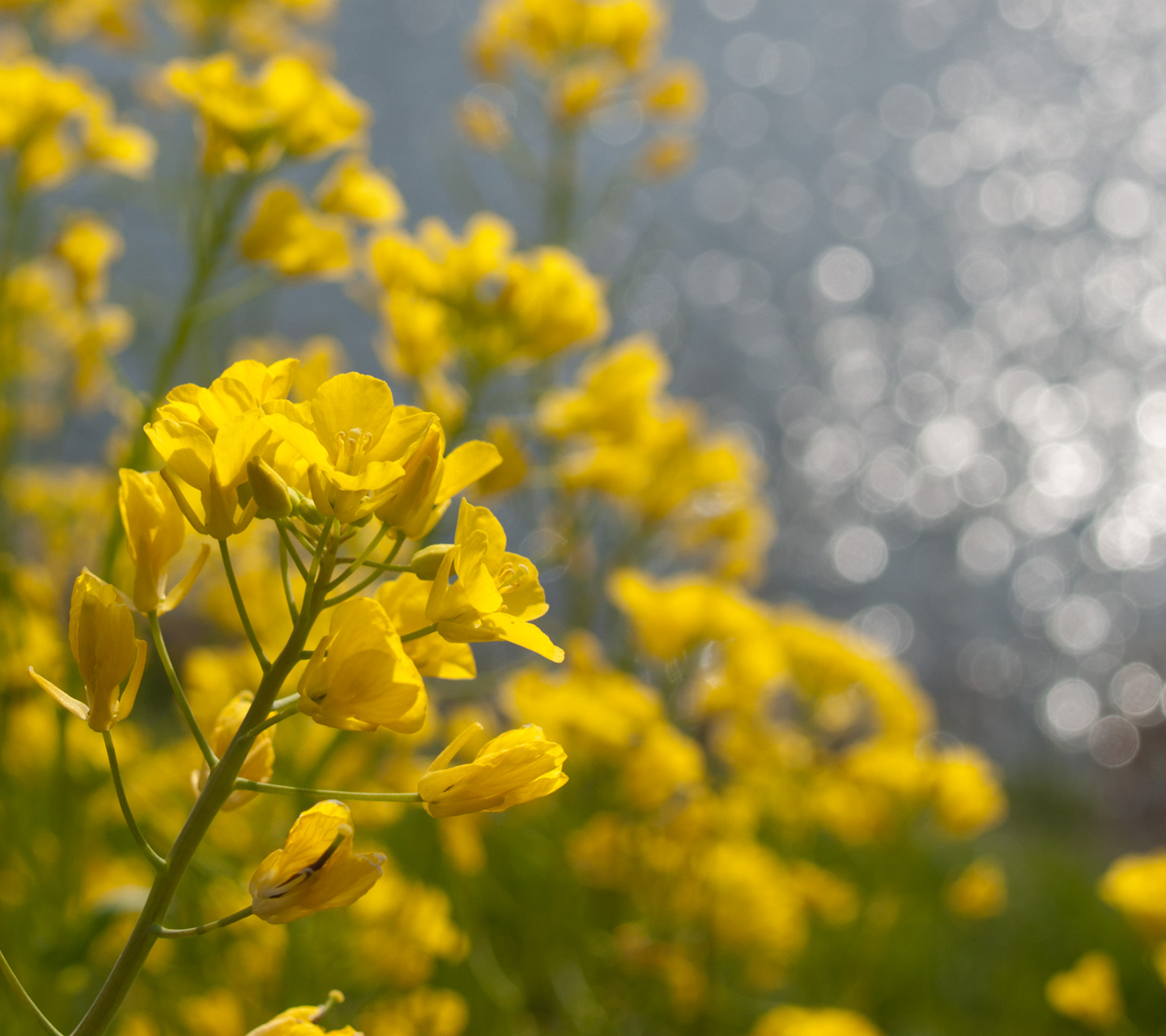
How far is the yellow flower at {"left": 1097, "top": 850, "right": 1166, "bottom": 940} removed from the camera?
1.34 meters

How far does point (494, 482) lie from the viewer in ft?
2.90

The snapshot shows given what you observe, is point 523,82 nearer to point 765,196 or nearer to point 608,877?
point 608,877

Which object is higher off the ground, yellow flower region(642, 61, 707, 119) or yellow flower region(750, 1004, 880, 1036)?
yellow flower region(642, 61, 707, 119)

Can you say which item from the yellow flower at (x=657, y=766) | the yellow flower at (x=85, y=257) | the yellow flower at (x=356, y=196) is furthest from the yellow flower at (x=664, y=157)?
the yellow flower at (x=657, y=766)

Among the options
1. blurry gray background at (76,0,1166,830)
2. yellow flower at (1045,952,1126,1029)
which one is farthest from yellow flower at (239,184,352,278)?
blurry gray background at (76,0,1166,830)

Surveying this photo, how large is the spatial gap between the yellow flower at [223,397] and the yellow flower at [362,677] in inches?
Answer: 4.8

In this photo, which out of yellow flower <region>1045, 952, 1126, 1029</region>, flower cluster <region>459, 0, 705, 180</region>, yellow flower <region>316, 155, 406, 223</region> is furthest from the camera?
flower cluster <region>459, 0, 705, 180</region>

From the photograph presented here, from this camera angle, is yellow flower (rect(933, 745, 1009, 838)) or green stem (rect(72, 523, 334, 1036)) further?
yellow flower (rect(933, 745, 1009, 838))

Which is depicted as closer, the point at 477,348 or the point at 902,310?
the point at 477,348

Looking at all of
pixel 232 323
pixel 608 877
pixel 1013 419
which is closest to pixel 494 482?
pixel 608 877

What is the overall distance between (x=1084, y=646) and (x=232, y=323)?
34.7ft

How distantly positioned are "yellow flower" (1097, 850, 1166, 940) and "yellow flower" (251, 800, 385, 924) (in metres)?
1.34

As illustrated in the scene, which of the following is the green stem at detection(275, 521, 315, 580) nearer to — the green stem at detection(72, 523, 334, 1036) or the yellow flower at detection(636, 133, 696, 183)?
the green stem at detection(72, 523, 334, 1036)

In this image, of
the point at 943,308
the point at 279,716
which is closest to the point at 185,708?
the point at 279,716
